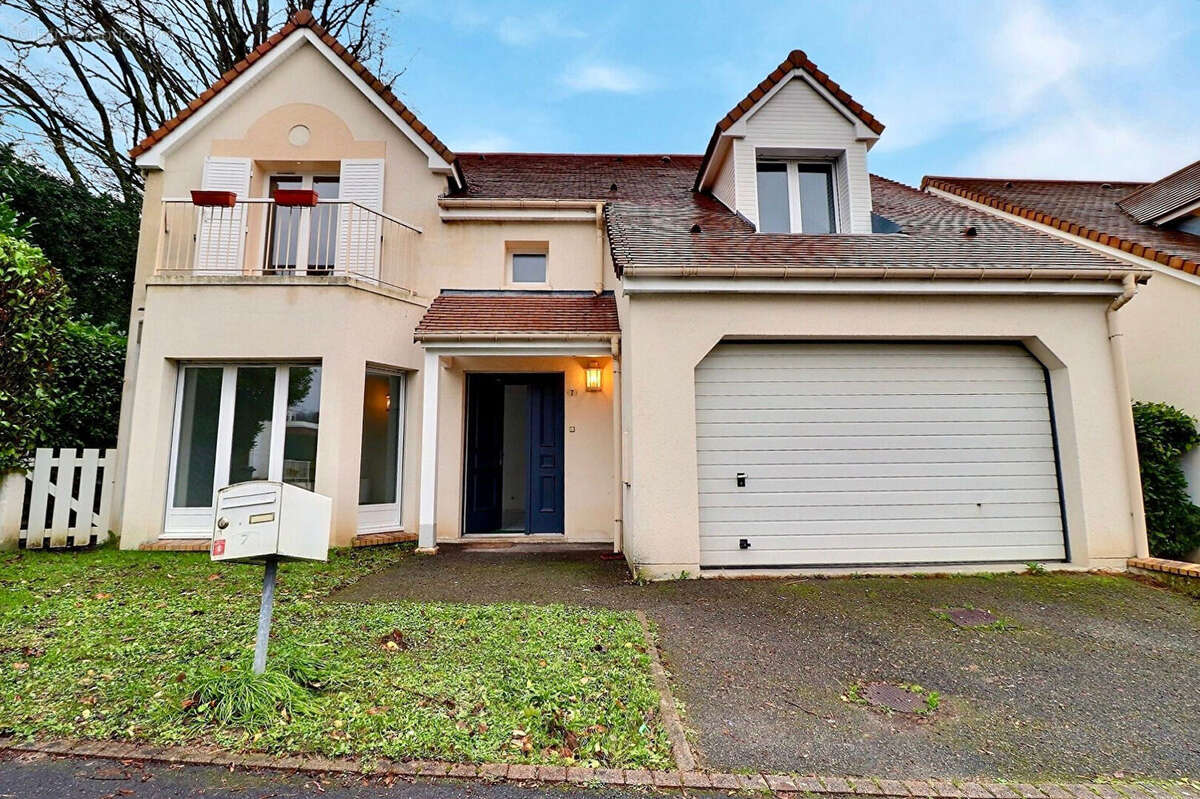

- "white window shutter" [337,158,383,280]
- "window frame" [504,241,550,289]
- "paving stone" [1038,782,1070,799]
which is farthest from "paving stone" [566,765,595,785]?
"window frame" [504,241,550,289]

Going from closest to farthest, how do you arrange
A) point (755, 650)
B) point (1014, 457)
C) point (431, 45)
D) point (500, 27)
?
1. point (755, 650)
2. point (1014, 457)
3. point (431, 45)
4. point (500, 27)

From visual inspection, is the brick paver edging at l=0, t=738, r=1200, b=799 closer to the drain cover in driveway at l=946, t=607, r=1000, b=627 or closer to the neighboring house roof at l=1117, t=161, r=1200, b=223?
the drain cover in driveway at l=946, t=607, r=1000, b=627

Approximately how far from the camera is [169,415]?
23.7 ft

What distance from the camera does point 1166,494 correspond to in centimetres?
665

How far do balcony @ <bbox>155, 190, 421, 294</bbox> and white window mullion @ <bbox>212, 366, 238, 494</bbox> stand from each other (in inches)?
61.8

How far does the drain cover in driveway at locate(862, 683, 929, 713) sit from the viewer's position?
3074 mm

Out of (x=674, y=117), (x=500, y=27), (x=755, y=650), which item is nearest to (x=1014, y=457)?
(x=755, y=650)

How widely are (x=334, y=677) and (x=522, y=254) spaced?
771cm

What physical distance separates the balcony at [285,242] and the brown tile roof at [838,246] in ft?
12.5

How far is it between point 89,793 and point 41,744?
644 millimetres

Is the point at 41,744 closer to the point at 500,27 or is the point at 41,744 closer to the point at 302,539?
the point at 302,539

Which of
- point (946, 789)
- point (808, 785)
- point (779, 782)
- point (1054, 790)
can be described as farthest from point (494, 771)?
point (1054, 790)

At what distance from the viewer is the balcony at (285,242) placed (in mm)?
7824

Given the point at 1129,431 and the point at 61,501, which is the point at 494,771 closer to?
the point at 1129,431
